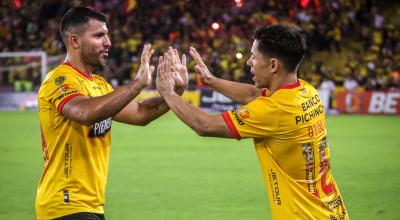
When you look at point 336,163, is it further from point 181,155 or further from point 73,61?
point 73,61

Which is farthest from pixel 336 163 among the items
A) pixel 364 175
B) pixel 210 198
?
pixel 210 198

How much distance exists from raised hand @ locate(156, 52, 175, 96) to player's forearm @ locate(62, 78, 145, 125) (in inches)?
10.5

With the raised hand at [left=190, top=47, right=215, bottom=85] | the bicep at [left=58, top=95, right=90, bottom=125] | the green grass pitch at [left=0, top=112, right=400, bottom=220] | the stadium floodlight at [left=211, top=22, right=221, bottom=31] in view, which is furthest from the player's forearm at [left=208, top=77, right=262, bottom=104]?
the stadium floodlight at [left=211, top=22, right=221, bottom=31]

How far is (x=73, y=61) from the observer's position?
468 centimetres

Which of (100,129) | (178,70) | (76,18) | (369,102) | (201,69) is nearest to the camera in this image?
(100,129)

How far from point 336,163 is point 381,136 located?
16.1 feet

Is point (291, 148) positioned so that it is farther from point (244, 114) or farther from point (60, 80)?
point (60, 80)

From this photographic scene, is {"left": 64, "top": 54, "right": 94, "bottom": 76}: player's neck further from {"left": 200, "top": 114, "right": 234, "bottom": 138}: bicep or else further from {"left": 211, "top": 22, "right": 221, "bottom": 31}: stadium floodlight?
{"left": 211, "top": 22, "right": 221, "bottom": 31}: stadium floodlight

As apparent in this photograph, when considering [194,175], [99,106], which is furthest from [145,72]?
[194,175]

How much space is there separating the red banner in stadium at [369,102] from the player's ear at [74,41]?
20.1 m

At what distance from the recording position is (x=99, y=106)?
4.07 meters

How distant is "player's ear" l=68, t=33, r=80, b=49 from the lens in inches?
183

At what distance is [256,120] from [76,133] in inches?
50.3

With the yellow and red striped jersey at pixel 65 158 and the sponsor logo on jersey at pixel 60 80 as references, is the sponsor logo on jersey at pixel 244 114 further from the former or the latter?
the sponsor logo on jersey at pixel 60 80
